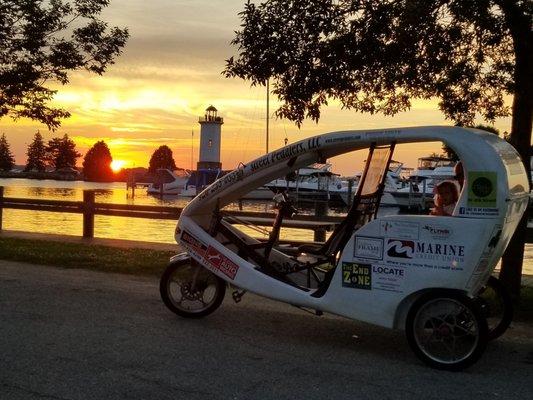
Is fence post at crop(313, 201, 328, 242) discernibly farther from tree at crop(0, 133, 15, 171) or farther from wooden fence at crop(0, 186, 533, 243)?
tree at crop(0, 133, 15, 171)

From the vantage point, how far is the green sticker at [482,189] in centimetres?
553

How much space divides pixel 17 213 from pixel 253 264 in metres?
22.6

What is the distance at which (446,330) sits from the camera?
18.7ft

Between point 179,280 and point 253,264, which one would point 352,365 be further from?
point 179,280

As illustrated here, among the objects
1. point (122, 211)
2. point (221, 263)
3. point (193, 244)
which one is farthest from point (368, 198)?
point (122, 211)

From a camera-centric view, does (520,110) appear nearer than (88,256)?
Yes

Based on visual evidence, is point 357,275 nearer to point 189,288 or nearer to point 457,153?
point 457,153

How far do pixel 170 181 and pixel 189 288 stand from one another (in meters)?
70.3

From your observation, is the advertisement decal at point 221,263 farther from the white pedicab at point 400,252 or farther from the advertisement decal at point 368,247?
the advertisement decal at point 368,247

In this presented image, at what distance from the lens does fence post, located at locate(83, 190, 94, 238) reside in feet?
52.7

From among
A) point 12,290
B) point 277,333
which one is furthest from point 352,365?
point 12,290

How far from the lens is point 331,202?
58.9 metres

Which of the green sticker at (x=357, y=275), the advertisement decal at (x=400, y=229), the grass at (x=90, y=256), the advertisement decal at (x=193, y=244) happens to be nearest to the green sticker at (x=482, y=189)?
the advertisement decal at (x=400, y=229)

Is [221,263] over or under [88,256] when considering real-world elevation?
over
